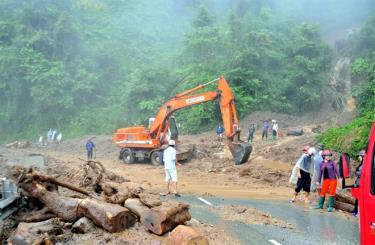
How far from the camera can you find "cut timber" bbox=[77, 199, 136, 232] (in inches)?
313

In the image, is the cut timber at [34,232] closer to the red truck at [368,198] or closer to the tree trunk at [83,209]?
the tree trunk at [83,209]

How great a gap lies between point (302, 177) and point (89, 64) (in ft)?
136

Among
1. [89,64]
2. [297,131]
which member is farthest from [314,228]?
[89,64]

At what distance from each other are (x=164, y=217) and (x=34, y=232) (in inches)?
87.3

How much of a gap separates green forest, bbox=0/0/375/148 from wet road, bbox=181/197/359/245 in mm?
25996

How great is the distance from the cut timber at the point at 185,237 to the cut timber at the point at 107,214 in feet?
3.21

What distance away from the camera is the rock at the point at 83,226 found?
8.12 metres

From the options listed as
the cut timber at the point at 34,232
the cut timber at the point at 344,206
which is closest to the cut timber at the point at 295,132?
the cut timber at the point at 344,206

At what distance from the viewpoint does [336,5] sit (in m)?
70.9

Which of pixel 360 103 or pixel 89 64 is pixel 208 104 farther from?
pixel 89 64

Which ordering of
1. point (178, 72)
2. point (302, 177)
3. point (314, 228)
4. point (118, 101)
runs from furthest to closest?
point (118, 101) < point (178, 72) < point (302, 177) < point (314, 228)

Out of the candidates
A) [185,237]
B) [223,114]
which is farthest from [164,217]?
[223,114]

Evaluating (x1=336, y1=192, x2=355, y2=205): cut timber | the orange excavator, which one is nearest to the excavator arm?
the orange excavator

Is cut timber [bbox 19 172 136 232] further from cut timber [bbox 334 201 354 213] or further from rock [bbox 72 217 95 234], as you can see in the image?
cut timber [bbox 334 201 354 213]
